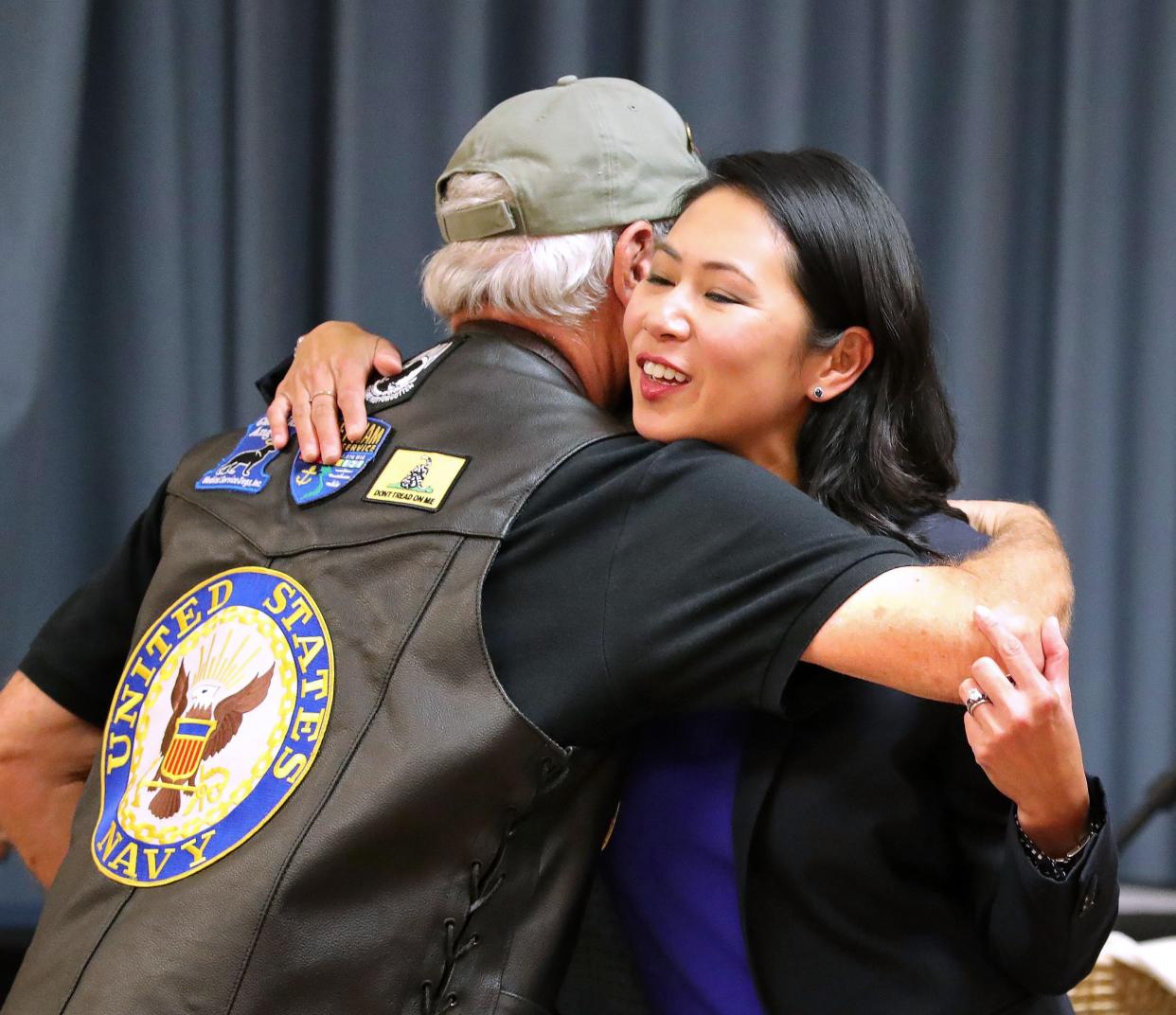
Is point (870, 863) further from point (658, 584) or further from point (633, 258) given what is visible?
point (633, 258)

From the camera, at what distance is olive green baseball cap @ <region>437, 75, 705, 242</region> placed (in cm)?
130

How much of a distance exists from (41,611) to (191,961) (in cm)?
106

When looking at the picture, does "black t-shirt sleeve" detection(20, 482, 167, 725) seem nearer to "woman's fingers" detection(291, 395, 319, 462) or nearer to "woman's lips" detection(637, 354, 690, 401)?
"woman's fingers" detection(291, 395, 319, 462)

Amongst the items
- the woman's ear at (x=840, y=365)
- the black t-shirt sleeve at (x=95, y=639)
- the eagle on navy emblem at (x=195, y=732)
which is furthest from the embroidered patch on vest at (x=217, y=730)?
the woman's ear at (x=840, y=365)

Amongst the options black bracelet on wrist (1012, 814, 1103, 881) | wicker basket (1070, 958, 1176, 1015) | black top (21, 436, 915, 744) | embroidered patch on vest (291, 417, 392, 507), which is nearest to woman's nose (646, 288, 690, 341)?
black top (21, 436, 915, 744)

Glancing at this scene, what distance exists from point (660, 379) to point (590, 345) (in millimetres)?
147

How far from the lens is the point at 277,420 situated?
1310 mm

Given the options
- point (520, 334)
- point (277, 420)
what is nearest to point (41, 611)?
point (277, 420)

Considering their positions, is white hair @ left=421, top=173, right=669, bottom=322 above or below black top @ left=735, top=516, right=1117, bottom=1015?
above

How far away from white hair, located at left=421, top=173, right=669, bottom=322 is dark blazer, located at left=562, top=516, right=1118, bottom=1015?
44 cm

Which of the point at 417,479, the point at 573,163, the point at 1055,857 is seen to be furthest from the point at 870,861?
the point at 573,163

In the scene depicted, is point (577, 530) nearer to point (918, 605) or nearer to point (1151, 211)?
point (918, 605)

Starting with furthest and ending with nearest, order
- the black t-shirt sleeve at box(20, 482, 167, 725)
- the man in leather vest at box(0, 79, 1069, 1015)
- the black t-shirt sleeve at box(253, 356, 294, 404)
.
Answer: the black t-shirt sleeve at box(253, 356, 294, 404) → the black t-shirt sleeve at box(20, 482, 167, 725) → the man in leather vest at box(0, 79, 1069, 1015)

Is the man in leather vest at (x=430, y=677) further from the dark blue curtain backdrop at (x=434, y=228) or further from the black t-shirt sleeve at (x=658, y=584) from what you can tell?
the dark blue curtain backdrop at (x=434, y=228)
